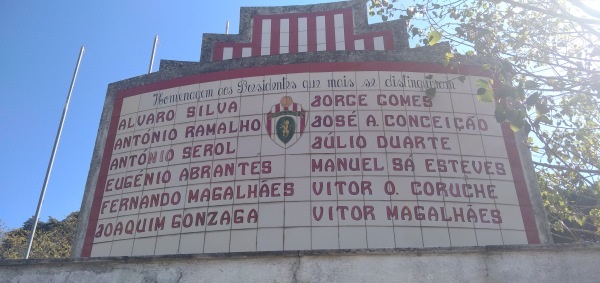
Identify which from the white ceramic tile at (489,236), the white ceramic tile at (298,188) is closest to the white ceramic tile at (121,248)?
the white ceramic tile at (298,188)

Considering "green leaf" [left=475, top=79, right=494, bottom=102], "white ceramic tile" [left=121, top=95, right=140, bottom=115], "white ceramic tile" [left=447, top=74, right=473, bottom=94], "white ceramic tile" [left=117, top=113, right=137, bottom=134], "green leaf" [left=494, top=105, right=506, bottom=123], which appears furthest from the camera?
"white ceramic tile" [left=121, top=95, right=140, bottom=115]

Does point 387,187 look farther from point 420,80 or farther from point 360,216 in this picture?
point 420,80

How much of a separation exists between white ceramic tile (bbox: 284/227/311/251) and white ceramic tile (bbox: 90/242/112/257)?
3389 mm

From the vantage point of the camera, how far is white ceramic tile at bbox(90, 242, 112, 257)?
374 inches

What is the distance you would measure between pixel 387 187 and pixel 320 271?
10.5 feet

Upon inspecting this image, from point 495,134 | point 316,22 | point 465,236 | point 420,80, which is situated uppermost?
point 316,22

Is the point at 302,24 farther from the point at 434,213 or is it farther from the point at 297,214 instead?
the point at 434,213

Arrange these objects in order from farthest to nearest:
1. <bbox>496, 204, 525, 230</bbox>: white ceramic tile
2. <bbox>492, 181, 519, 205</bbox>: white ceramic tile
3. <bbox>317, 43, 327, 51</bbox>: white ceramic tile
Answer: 1. <bbox>317, 43, 327, 51</bbox>: white ceramic tile
2. <bbox>492, 181, 519, 205</bbox>: white ceramic tile
3. <bbox>496, 204, 525, 230</bbox>: white ceramic tile

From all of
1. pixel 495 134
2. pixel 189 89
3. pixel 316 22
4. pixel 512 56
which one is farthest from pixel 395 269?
pixel 316 22

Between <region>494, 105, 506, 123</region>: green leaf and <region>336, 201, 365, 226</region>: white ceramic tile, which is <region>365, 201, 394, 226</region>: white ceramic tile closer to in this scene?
<region>336, 201, 365, 226</region>: white ceramic tile

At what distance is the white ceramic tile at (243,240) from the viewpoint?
28.7ft

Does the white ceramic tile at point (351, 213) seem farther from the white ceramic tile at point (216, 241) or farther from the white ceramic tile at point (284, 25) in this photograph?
the white ceramic tile at point (284, 25)

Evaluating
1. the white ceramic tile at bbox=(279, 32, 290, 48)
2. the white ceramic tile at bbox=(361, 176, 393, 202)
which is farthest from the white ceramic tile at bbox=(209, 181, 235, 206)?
the white ceramic tile at bbox=(279, 32, 290, 48)

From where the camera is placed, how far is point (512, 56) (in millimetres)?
9773
